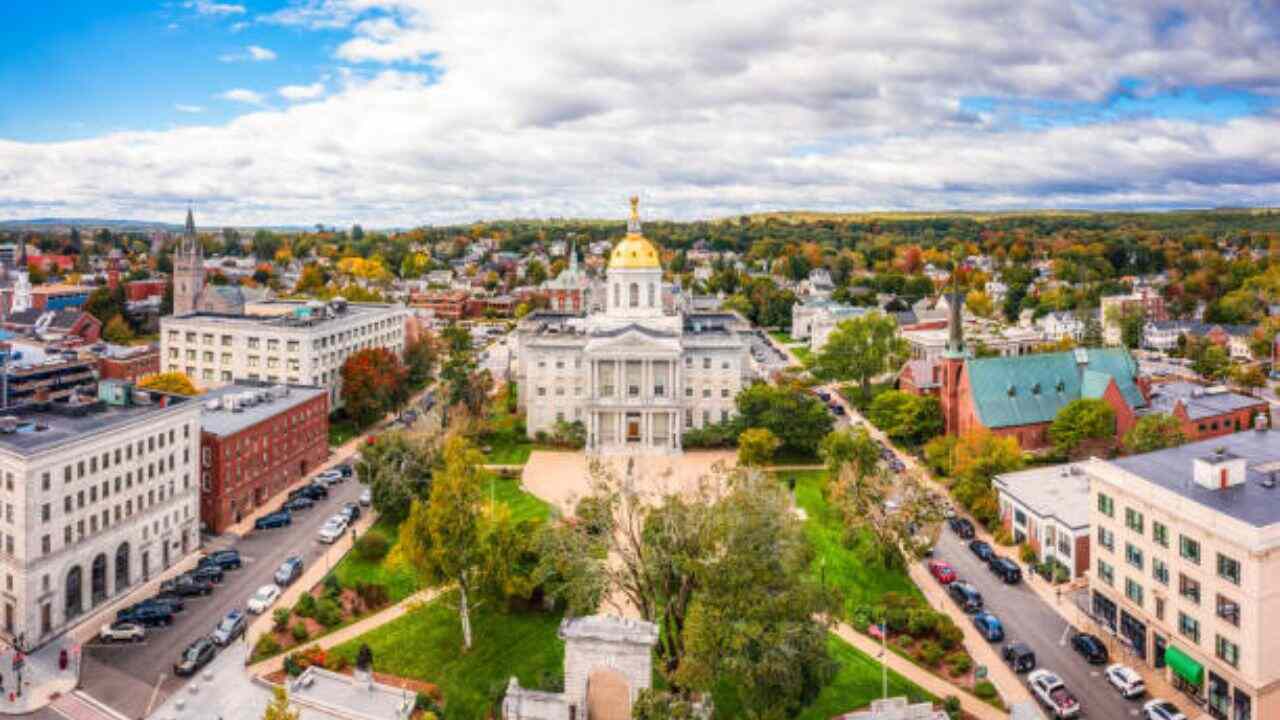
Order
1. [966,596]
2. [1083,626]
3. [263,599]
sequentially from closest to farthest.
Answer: [1083,626]
[966,596]
[263,599]

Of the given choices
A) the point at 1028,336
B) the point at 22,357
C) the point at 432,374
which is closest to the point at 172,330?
the point at 22,357

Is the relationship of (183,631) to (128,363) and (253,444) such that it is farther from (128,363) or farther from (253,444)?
(128,363)

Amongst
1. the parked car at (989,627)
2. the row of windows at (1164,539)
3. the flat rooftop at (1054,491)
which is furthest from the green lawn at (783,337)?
the parked car at (989,627)

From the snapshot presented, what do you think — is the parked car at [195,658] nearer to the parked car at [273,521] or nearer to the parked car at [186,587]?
the parked car at [186,587]

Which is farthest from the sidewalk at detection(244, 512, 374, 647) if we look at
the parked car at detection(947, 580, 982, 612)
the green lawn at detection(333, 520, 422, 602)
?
the parked car at detection(947, 580, 982, 612)

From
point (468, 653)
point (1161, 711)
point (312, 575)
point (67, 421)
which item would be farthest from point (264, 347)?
point (1161, 711)

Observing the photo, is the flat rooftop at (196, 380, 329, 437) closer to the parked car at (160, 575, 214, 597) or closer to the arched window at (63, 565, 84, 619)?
the parked car at (160, 575, 214, 597)
